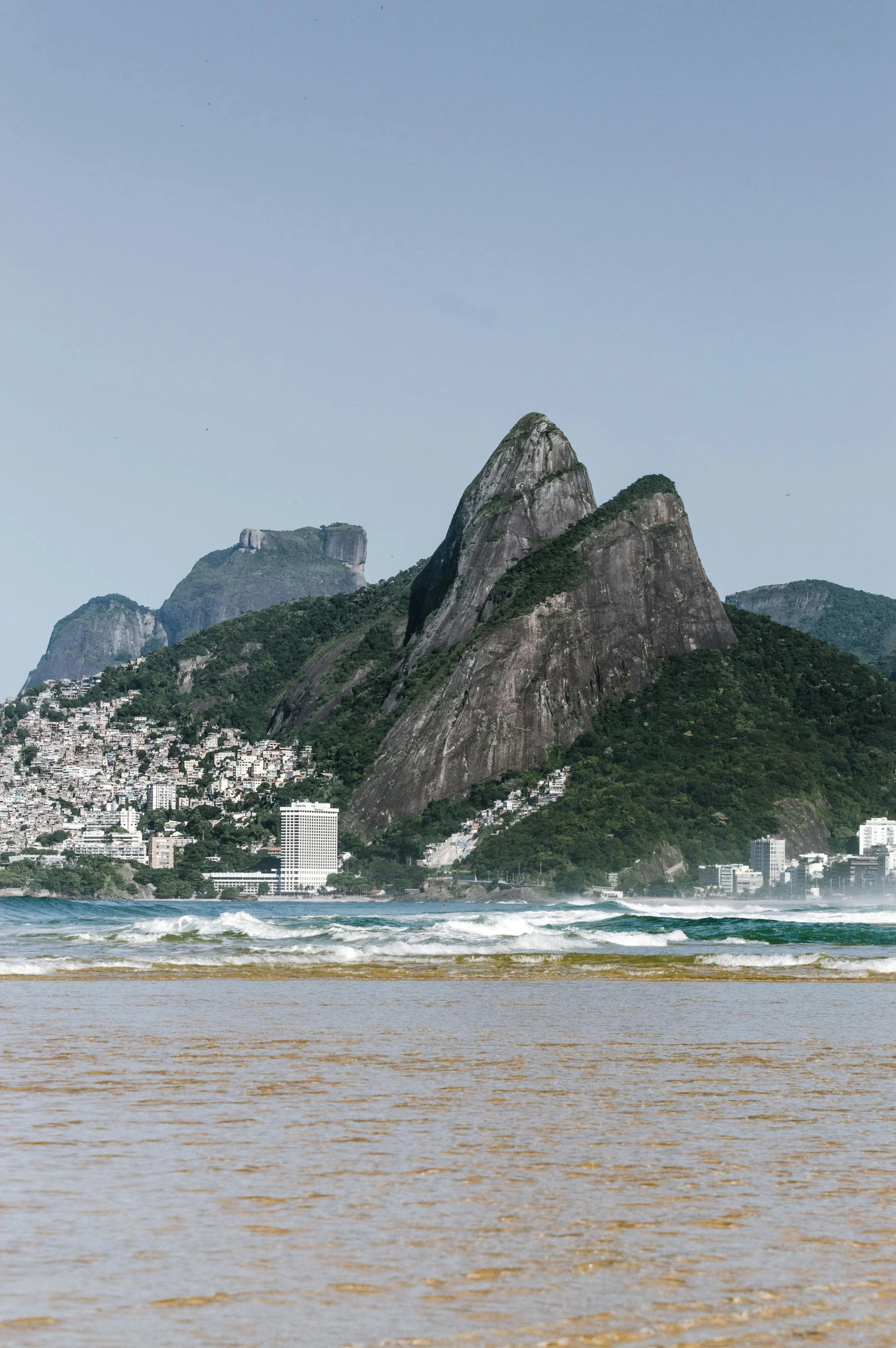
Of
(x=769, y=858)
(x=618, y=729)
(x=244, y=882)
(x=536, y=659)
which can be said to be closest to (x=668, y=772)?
(x=618, y=729)

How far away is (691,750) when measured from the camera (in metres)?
169

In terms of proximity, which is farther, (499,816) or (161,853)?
(499,816)

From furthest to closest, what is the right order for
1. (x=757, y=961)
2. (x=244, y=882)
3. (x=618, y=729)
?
(x=618, y=729)
(x=244, y=882)
(x=757, y=961)

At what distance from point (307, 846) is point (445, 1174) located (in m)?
146

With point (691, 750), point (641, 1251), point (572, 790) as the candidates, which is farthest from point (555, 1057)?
point (691, 750)

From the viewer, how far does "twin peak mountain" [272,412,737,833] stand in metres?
170

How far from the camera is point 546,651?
592 ft

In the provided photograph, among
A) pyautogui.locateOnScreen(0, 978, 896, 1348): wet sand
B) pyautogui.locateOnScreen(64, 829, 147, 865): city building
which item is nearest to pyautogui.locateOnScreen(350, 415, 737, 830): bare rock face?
pyautogui.locateOnScreen(64, 829, 147, 865): city building

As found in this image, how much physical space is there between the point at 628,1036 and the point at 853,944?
34.0 metres

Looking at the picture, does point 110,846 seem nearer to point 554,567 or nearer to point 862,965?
point 554,567

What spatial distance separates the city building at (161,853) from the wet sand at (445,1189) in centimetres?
13859

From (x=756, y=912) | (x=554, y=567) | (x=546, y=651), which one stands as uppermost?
(x=554, y=567)

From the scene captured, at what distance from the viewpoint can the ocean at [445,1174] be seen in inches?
216

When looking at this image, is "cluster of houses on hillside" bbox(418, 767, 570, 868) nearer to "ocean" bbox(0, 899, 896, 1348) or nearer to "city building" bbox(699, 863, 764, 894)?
"city building" bbox(699, 863, 764, 894)
